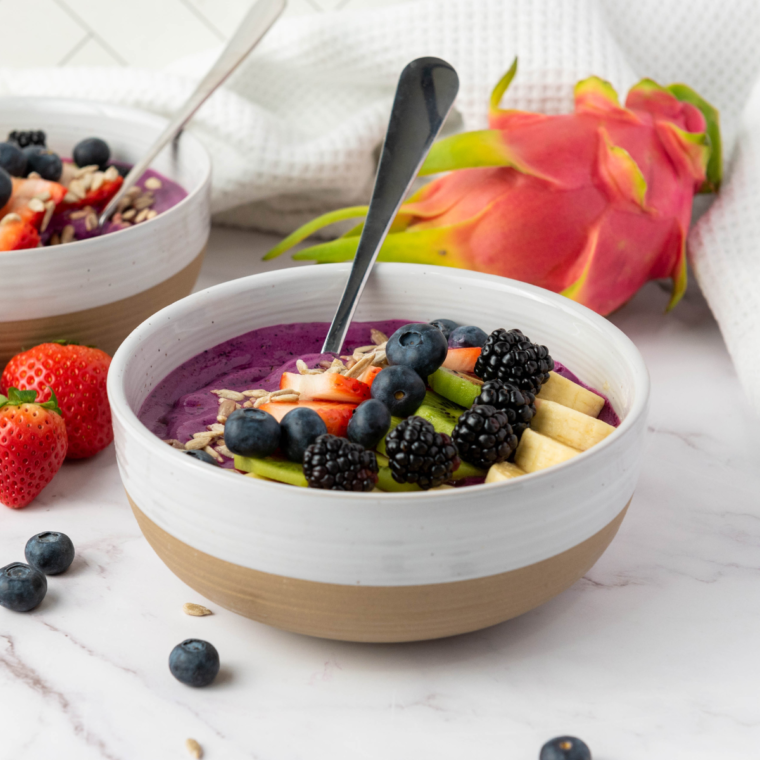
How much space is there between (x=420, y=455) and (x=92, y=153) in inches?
39.9

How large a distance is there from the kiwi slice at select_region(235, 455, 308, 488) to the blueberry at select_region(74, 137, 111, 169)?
0.87 m

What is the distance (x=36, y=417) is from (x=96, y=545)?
166 mm

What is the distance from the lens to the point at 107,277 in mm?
1223

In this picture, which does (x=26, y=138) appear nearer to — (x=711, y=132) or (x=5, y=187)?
(x=5, y=187)

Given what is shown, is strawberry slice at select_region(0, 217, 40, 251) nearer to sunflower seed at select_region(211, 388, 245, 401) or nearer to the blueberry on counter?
sunflower seed at select_region(211, 388, 245, 401)

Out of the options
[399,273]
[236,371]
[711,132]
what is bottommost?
[236,371]

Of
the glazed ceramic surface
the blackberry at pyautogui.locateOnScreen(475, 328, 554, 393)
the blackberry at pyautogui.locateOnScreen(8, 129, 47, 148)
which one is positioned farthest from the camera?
the blackberry at pyautogui.locateOnScreen(8, 129, 47, 148)

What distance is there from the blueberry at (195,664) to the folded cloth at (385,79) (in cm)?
99

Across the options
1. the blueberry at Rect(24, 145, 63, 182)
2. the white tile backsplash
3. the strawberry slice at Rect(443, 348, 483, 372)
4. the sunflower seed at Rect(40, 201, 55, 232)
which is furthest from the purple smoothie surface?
the white tile backsplash

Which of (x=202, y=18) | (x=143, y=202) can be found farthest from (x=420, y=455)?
(x=202, y=18)

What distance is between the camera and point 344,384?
2.97 ft

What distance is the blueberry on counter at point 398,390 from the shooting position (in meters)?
0.88

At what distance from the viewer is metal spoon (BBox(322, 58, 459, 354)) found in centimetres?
115

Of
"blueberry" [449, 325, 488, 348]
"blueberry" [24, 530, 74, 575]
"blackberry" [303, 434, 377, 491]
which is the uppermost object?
"blackberry" [303, 434, 377, 491]
